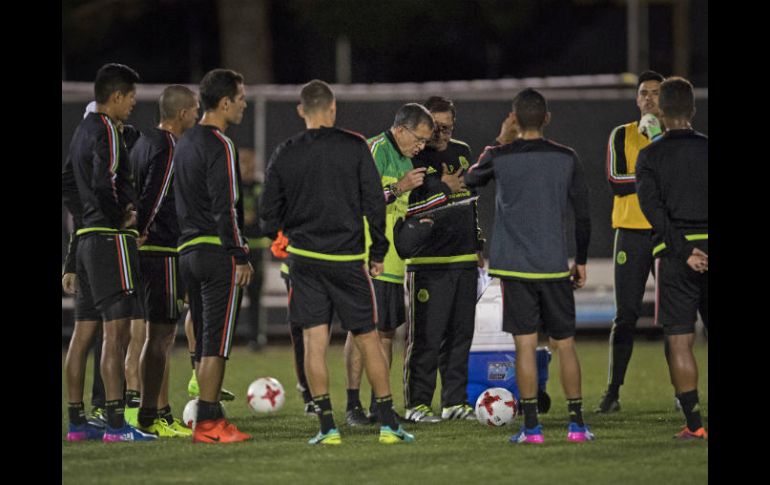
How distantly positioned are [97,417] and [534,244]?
3.38m

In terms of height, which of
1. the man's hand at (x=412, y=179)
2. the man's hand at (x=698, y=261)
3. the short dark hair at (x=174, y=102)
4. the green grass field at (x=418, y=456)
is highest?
the short dark hair at (x=174, y=102)

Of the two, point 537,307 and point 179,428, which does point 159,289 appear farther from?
point 537,307

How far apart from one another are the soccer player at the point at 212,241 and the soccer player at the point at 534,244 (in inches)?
62.3

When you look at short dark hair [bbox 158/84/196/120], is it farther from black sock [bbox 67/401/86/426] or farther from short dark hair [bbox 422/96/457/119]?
black sock [bbox 67/401/86/426]

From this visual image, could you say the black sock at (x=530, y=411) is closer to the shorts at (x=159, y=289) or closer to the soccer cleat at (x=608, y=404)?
the soccer cleat at (x=608, y=404)

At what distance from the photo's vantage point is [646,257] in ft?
33.6

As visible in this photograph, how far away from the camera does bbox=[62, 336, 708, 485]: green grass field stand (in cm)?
739

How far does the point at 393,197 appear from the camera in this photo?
9398 mm

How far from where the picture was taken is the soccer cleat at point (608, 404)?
33.9ft

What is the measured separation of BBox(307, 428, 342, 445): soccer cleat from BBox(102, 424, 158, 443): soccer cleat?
1.14 metres

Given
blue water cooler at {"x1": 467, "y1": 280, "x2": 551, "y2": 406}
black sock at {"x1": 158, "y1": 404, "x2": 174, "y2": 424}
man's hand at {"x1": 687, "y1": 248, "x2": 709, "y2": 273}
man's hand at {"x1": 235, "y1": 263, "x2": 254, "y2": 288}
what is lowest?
black sock at {"x1": 158, "y1": 404, "x2": 174, "y2": 424}

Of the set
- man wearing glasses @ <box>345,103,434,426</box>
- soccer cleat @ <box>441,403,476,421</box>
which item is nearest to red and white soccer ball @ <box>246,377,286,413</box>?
man wearing glasses @ <box>345,103,434,426</box>

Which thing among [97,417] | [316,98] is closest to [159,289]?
[97,417]

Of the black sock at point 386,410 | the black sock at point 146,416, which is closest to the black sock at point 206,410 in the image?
the black sock at point 146,416
